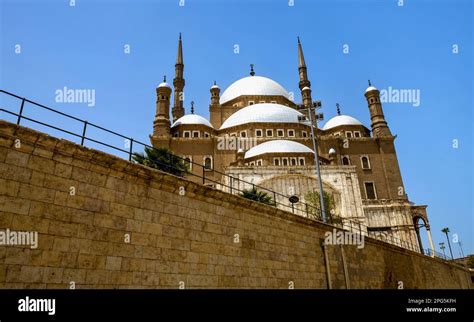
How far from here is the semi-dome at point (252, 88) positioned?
51.0m

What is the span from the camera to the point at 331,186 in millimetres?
29297

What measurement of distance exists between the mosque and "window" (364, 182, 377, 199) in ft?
0.36

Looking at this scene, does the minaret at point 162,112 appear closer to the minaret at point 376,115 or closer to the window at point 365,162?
the window at point 365,162

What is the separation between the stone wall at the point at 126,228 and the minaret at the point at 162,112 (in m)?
30.2

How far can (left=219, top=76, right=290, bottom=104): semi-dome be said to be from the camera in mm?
50969

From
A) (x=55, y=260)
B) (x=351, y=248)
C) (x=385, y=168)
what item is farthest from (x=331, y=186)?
(x=55, y=260)

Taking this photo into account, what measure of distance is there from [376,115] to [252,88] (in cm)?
1966

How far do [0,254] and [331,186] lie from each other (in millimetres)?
27510

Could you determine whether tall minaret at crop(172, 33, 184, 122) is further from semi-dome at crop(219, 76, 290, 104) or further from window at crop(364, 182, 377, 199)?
window at crop(364, 182, 377, 199)
